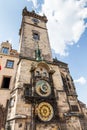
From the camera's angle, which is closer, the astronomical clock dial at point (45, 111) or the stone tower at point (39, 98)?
the stone tower at point (39, 98)

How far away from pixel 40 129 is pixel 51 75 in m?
6.33

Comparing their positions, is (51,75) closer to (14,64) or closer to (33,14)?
(14,64)

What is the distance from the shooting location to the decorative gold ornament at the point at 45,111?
10698 millimetres

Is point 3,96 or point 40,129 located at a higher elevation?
point 3,96

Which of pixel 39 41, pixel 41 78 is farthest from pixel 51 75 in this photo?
pixel 39 41

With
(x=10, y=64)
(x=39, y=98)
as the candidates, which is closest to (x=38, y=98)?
(x=39, y=98)

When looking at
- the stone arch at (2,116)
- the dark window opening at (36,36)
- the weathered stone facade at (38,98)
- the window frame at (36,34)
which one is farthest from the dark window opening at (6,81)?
the window frame at (36,34)

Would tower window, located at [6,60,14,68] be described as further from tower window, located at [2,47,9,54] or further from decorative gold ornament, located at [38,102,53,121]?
decorative gold ornament, located at [38,102,53,121]

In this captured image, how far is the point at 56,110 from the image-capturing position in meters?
11.6

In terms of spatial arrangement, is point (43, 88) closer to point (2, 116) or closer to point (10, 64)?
point (2, 116)

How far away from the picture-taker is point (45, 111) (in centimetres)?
1107

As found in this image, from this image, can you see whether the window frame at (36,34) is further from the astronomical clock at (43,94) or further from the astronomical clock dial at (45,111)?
the astronomical clock dial at (45,111)

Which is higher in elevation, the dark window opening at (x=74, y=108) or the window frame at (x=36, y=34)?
the window frame at (x=36, y=34)

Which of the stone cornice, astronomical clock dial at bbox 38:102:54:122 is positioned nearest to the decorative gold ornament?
astronomical clock dial at bbox 38:102:54:122
